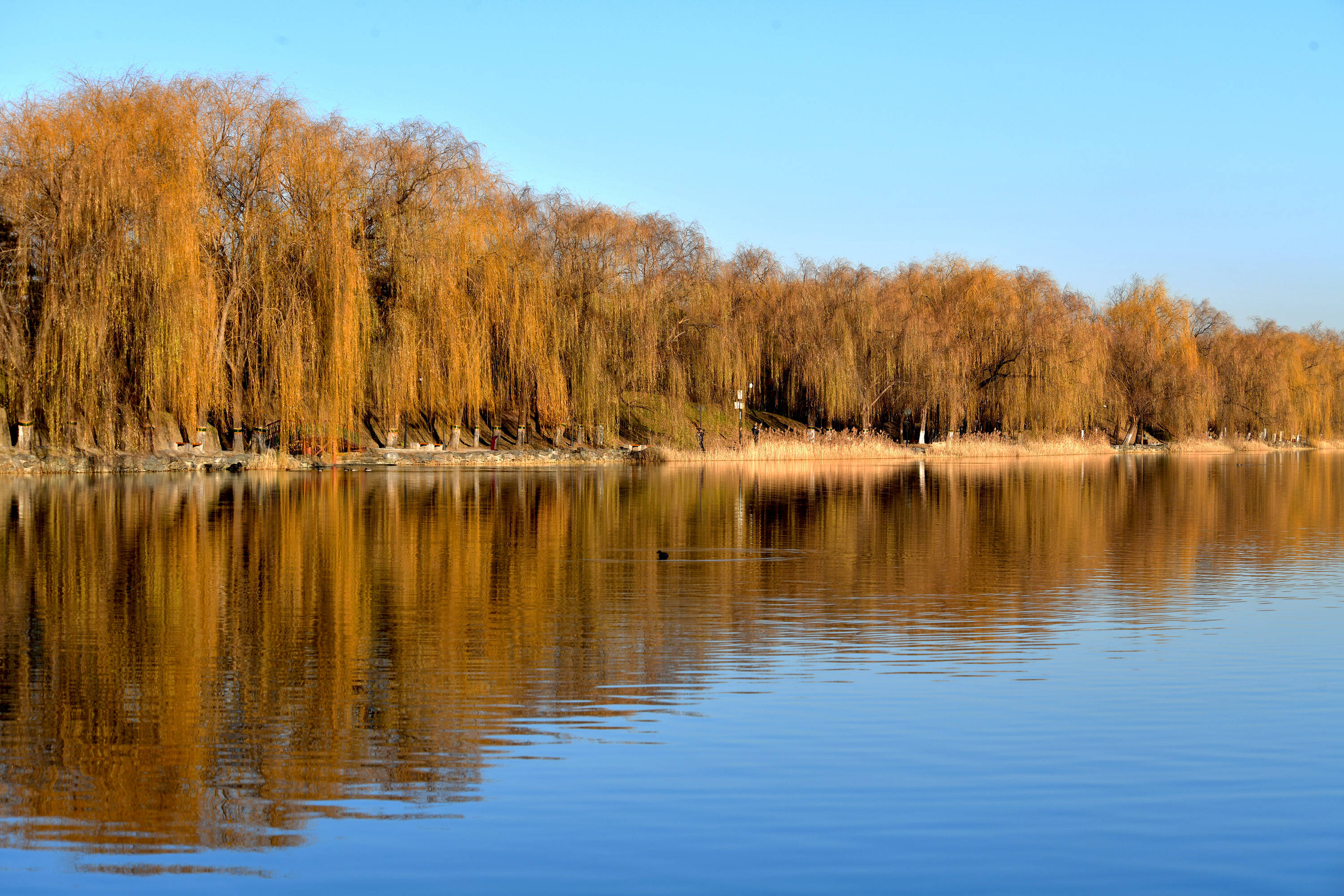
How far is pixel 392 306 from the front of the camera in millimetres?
33781

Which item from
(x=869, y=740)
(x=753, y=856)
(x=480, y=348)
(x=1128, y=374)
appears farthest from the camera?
(x=1128, y=374)

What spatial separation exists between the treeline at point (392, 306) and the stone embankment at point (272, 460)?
65 centimetres

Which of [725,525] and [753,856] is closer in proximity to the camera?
[753,856]

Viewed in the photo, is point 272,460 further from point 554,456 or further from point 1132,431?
point 1132,431

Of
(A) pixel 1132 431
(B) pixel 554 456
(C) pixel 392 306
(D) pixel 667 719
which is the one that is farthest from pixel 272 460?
(A) pixel 1132 431

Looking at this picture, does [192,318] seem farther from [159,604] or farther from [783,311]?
[783,311]

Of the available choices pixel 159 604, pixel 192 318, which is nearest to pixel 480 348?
pixel 192 318

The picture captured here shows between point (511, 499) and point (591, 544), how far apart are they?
29.2 ft

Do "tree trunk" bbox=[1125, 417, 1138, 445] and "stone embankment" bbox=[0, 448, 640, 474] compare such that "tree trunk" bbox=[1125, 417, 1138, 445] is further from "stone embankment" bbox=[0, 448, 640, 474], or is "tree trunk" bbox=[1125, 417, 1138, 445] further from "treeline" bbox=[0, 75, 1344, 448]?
"stone embankment" bbox=[0, 448, 640, 474]

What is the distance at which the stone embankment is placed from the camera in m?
30.3

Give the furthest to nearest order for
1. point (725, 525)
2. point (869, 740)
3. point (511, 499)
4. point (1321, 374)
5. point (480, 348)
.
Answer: point (1321, 374) → point (480, 348) → point (511, 499) → point (725, 525) → point (869, 740)

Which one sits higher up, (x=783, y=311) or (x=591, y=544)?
(x=783, y=311)

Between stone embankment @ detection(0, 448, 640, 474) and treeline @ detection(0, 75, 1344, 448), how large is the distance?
0.65 m

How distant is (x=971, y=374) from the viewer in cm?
5194
